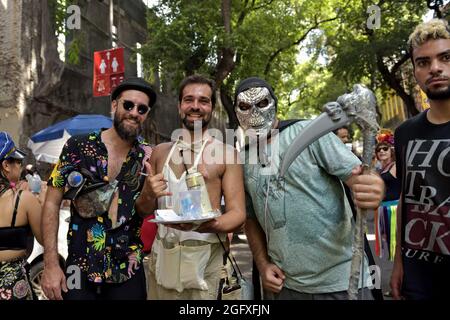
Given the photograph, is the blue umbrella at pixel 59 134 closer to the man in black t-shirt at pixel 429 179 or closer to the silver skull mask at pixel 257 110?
the silver skull mask at pixel 257 110

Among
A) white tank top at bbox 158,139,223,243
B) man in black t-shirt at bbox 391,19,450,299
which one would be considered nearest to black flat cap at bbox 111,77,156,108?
white tank top at bbox 158,139,223,243

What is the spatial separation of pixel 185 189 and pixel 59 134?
776 cm

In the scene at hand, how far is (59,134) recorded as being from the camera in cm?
940

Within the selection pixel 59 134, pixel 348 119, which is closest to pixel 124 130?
pixel 348 119

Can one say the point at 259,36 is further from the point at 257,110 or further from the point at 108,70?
the point at 257,110

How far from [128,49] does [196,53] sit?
6652mm

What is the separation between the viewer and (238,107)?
246cm

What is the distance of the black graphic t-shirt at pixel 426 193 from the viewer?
79.5 inches

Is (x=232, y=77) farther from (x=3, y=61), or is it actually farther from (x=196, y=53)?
(x=3, y=61)

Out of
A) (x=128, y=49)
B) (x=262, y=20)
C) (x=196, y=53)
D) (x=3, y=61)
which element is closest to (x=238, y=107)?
(x=3, y=61)

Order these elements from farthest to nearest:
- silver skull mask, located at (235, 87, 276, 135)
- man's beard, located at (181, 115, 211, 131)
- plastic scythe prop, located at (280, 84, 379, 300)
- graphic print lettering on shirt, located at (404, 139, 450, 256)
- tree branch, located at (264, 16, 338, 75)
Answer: tree branch, located at (264, 16, 338, 75) → man's beard, located at (181, 115, 211, 131) → silver skull mask, located at (235, 87, 276, 135) → graphic print lettering on shirt, located at (404, 139, 450, 256) → plastic scythe prop, located at (280, 84, 379, 300)

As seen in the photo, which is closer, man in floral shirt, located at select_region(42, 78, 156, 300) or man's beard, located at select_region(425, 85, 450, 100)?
man's beard, located at select_region(425, 85, 450, 100)

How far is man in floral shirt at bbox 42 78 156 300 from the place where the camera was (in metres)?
2.52

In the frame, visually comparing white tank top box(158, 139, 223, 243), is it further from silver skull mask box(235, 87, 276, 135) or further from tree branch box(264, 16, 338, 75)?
tree branch box(264, 16, 338, 75)
